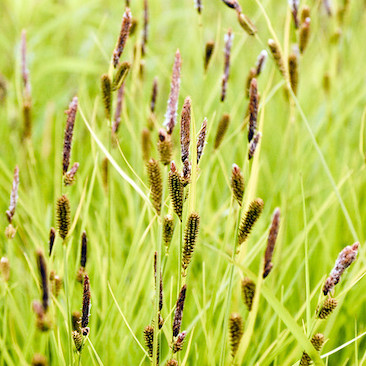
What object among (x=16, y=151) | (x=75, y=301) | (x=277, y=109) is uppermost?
(x=16, y=151)

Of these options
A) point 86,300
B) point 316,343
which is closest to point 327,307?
point 316,343

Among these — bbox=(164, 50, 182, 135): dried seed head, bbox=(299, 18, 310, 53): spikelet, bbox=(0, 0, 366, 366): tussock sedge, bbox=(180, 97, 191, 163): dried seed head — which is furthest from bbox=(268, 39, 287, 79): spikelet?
bbox=(180, 97, 191, 163): dried seed head

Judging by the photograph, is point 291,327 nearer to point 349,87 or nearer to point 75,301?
point 75,301

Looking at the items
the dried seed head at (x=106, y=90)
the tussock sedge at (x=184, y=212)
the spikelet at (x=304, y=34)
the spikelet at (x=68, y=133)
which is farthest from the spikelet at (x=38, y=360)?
the spikelet at (x=304, y=34)

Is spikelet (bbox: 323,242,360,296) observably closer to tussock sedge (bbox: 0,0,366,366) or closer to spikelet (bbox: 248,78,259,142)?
tussock sedge (bbox: 0,0,366,366)

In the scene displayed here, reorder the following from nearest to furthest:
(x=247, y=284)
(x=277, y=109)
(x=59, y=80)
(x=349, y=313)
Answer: (x=247, y=284) → (x=349, y=313) → (x=277, y=109) → (x=59, y=80)

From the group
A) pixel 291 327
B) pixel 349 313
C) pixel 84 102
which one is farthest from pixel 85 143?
pixel 291 327

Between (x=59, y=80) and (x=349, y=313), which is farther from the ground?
(x=59, y=80)
